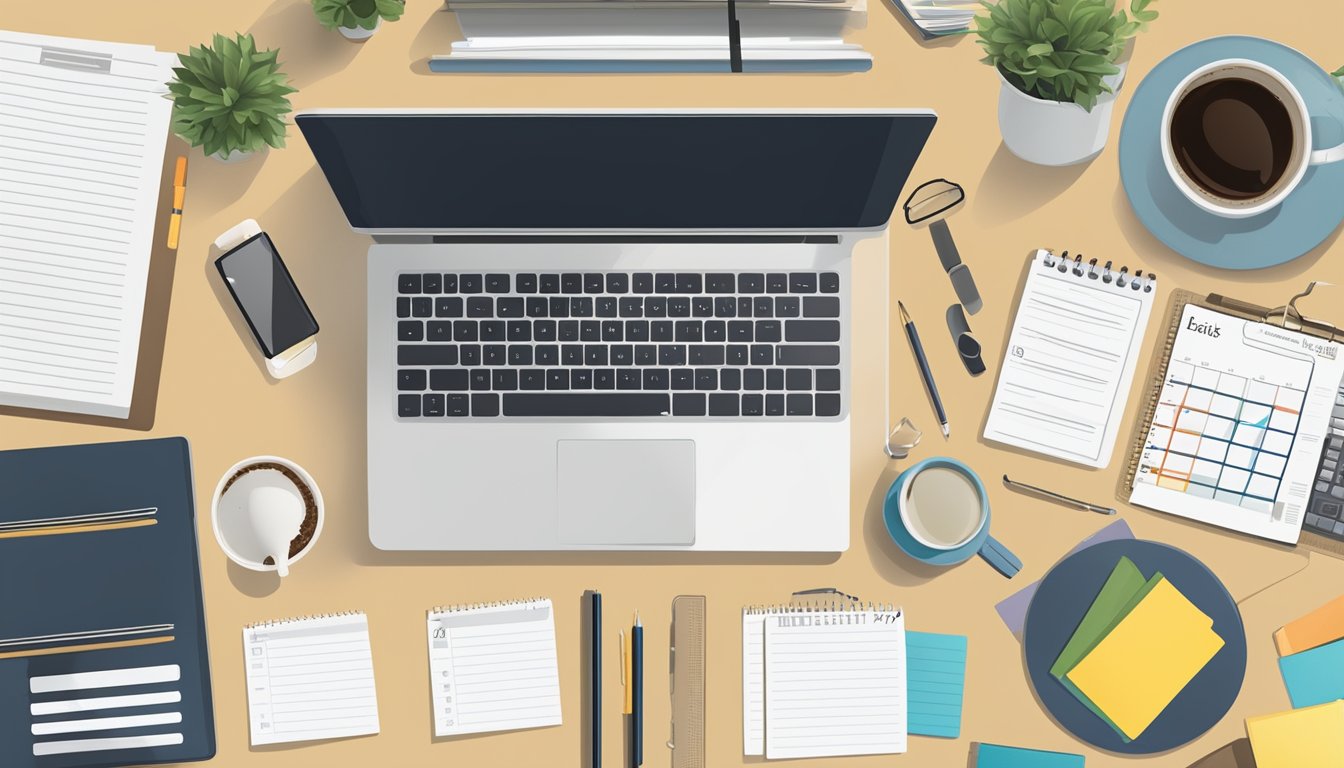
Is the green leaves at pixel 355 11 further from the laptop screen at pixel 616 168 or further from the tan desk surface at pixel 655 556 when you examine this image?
the laptop screen at pixel 616 168

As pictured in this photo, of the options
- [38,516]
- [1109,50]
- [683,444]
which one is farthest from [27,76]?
[1109,50]

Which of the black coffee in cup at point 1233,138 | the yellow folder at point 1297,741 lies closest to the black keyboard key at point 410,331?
the black coffee in cup at point 1233,138

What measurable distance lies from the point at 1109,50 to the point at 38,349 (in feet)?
4.74

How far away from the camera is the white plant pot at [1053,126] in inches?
46.8

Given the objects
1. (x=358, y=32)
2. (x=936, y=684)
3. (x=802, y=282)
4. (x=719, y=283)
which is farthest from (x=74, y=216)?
(x=936, y=684)

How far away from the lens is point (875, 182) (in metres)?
1.16

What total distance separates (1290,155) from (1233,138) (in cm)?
7

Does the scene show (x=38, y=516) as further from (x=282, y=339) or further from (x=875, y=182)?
(x=875, y=182)

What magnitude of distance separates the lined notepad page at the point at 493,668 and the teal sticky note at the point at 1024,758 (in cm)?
59

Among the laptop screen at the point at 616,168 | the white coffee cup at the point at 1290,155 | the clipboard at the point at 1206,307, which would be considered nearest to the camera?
the laptop screen at the point at 616,168

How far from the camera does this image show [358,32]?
4.25 feet

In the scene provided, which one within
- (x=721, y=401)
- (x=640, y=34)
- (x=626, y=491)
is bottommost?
(x=626, y=491)

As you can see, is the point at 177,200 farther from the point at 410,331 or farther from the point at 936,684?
the point at 936,684

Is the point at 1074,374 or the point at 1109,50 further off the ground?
the point at 1109,50
